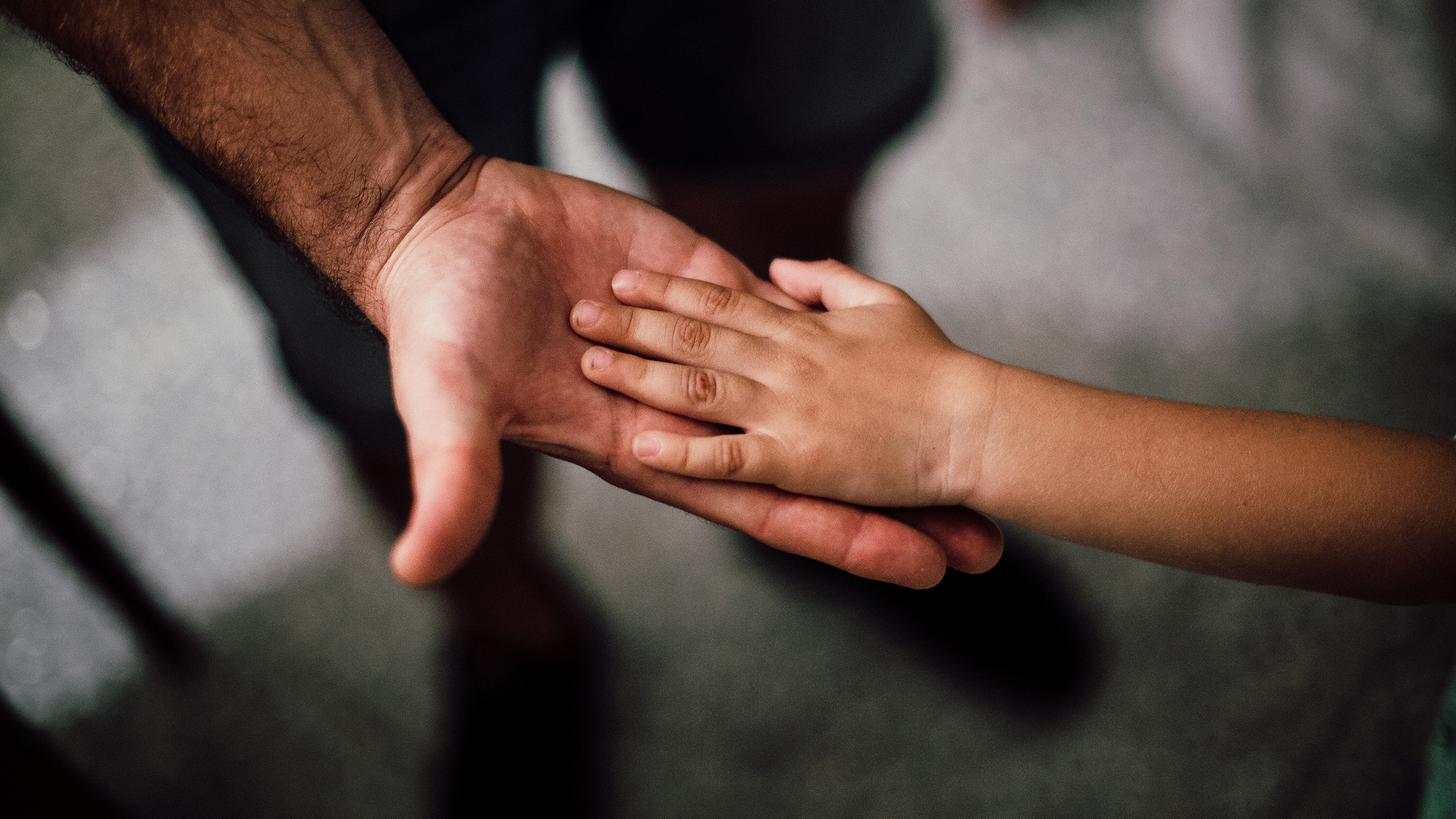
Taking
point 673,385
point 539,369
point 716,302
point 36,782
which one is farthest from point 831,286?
point 36,782

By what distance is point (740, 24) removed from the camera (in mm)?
1317

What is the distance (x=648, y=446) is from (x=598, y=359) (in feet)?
0.34

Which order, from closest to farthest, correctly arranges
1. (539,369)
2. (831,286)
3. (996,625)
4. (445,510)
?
(445,510) → (539,369) → (831,286) → (996,625)

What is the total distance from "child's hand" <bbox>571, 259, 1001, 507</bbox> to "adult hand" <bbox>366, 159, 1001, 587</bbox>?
0.10 ft

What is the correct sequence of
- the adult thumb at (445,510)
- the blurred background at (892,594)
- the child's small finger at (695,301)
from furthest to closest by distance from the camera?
the blurred background at (892,594), the child's small finger at (695,301), the adult thumb at (445,510)

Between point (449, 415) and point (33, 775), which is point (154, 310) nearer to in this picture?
point (33, 775)

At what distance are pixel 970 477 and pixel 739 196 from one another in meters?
0.85

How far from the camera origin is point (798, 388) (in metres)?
0.81

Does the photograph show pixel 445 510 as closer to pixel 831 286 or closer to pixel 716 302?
pixel 716 302

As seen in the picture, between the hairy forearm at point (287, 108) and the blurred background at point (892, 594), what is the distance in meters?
0.57

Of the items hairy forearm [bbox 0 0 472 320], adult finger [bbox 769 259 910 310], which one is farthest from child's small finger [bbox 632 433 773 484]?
hairy forearm [bbox 0 0 472 320]

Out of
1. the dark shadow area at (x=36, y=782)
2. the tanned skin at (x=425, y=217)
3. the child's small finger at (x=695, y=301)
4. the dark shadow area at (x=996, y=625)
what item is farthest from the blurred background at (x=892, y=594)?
the child's small finger at (x=695, y=301)

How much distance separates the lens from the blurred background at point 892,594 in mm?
1143

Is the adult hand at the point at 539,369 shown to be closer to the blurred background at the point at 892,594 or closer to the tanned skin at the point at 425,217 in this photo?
the tanned skin at the point at 425,217
